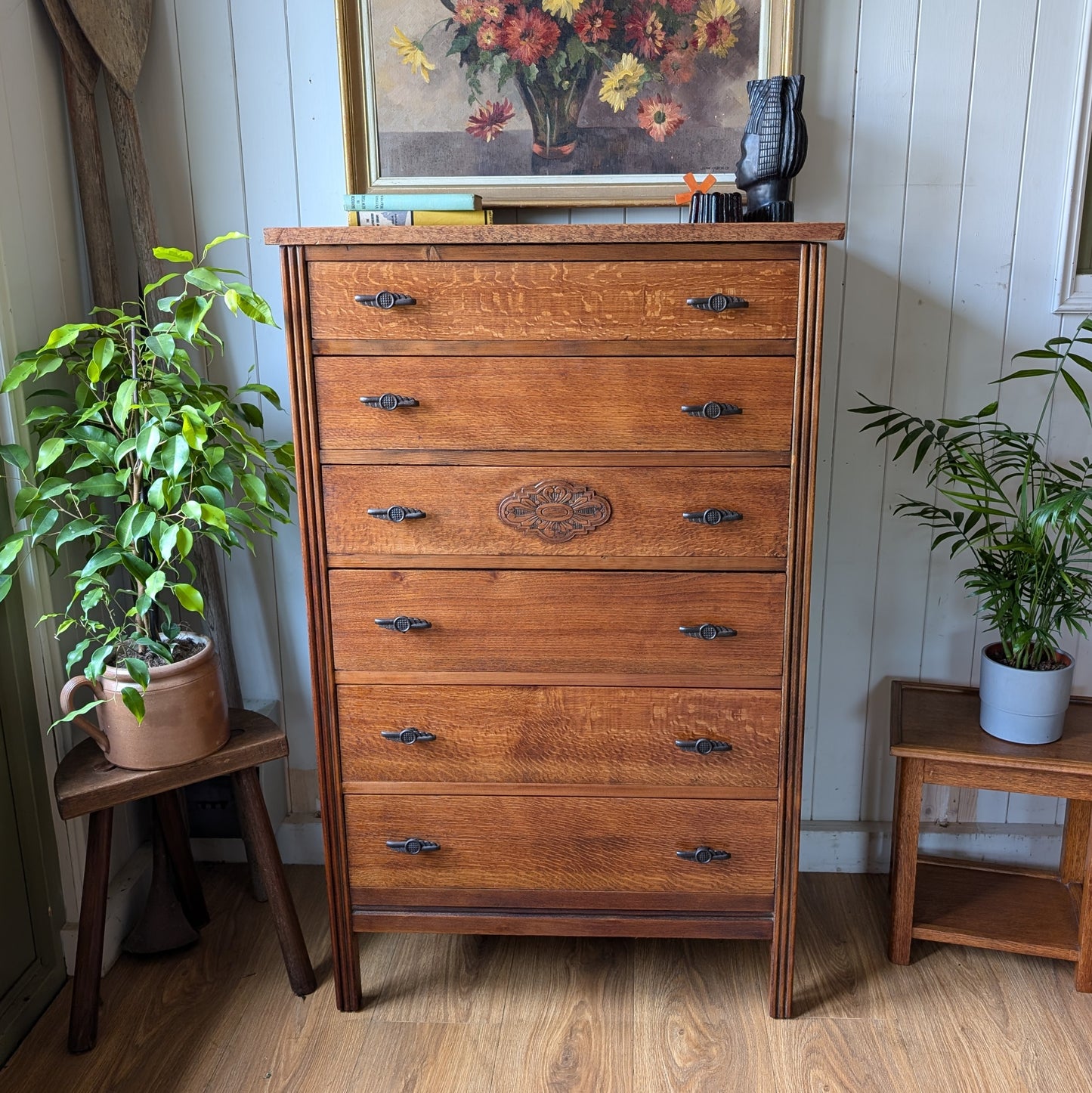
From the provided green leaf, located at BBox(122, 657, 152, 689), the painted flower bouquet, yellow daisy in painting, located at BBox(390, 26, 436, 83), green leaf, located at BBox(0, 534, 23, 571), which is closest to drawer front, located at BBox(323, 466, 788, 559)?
green leaf, located at BBox(122, 657, 152, 689)

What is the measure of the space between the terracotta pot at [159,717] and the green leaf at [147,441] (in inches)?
14.4

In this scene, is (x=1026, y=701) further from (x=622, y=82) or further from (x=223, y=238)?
(x=223, y=238)

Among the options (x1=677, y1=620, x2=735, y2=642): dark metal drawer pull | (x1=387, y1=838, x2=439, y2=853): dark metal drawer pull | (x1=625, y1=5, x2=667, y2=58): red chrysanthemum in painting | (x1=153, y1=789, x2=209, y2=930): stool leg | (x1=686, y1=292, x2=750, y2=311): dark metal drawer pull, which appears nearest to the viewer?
(x1=686, y1=292, x2=750, y2=311): dark metal drawer pull

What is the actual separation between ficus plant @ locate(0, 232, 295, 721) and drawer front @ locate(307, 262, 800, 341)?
0.15 metres

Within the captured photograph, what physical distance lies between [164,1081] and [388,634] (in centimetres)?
83

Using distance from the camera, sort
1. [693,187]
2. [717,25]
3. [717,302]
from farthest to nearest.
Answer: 1. [717,25]
2. [693,187]
3. [717,302]

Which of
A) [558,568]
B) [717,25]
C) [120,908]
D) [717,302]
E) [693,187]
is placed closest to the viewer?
[717,302]

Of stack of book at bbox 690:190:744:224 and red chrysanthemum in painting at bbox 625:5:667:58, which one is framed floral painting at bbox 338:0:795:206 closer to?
red chrysanthemum in painting at bbox 625:5:667:58

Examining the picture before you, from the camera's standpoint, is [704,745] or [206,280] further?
[704,745]

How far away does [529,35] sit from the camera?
175 cm

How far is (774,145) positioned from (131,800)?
1.52 metres

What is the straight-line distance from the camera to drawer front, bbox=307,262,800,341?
139 cm

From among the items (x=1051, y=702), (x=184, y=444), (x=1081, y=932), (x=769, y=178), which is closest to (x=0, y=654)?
(x=184, y=444)

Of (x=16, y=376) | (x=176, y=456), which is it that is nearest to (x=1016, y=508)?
(x=176, y=456)
